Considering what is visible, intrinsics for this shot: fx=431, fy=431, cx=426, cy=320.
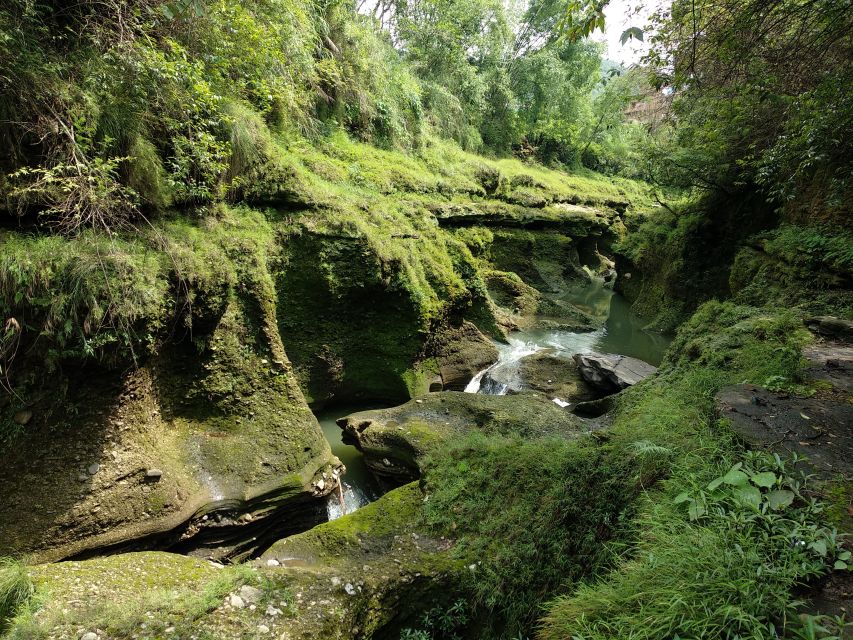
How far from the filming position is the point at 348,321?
28.2ft

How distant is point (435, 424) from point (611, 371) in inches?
196

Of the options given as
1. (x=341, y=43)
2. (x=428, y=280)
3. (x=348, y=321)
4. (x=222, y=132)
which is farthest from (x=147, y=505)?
(x=341, y=43)

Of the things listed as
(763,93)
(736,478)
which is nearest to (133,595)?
(736,478)

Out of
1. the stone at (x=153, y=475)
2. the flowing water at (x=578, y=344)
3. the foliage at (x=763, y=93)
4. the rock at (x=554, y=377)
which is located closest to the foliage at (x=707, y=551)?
the foliage at (x=763, y=93)

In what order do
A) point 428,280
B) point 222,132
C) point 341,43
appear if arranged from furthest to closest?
point 341,43, point 428,280, point 222,132

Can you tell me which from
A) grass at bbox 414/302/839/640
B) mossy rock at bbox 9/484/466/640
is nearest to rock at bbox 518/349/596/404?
grass at bbox 414/302/839/640

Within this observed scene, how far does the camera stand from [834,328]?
6414mm

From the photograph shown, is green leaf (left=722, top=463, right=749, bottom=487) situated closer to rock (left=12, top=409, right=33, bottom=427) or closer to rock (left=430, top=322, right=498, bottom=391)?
rock (left=12, top=409, right=33, bottom=427)

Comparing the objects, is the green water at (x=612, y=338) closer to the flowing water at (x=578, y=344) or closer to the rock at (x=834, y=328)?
the flowing water at (x=578, y=344)

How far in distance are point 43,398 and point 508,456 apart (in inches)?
195

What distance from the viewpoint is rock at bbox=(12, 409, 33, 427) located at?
4.32m

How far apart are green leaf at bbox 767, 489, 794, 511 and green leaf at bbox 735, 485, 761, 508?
59 millimetres

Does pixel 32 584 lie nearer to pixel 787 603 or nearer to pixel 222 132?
pixel 787 603

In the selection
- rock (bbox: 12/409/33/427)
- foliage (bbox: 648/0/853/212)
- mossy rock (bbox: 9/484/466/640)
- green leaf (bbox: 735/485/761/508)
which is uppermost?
foliage (bbox: 648/0/853/212)
